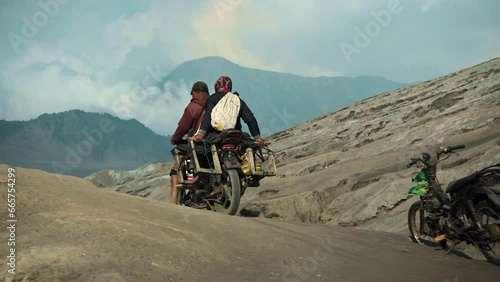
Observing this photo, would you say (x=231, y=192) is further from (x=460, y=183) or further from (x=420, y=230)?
(x=460, y=183)

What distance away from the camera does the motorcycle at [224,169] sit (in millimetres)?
8688

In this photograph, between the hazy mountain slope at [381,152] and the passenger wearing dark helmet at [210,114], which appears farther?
the hazy mountain slope at [381,152]

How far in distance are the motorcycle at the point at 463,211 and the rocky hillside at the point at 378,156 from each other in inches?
87.3

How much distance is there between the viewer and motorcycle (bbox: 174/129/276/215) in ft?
28.5

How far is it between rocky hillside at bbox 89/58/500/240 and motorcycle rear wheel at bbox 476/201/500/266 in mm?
3511

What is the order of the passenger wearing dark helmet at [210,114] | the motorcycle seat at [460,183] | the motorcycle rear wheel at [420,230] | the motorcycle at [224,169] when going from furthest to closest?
the passenger wearing dark helmet at [210,114] < the motorcycle at [224,169] < the motorcycle rear wheel at [420,230] < the motorcycle seat at [460,183]

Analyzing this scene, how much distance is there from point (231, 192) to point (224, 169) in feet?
1.52

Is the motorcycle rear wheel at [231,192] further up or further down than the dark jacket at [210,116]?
further down

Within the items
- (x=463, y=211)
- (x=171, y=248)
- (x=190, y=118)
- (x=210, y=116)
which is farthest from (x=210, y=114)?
(x=463, y=211)

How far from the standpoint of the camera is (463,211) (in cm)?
675

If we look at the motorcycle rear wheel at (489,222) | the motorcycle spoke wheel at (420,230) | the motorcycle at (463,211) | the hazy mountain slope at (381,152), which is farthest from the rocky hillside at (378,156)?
the motorcycle rear wheel at (489,222)
